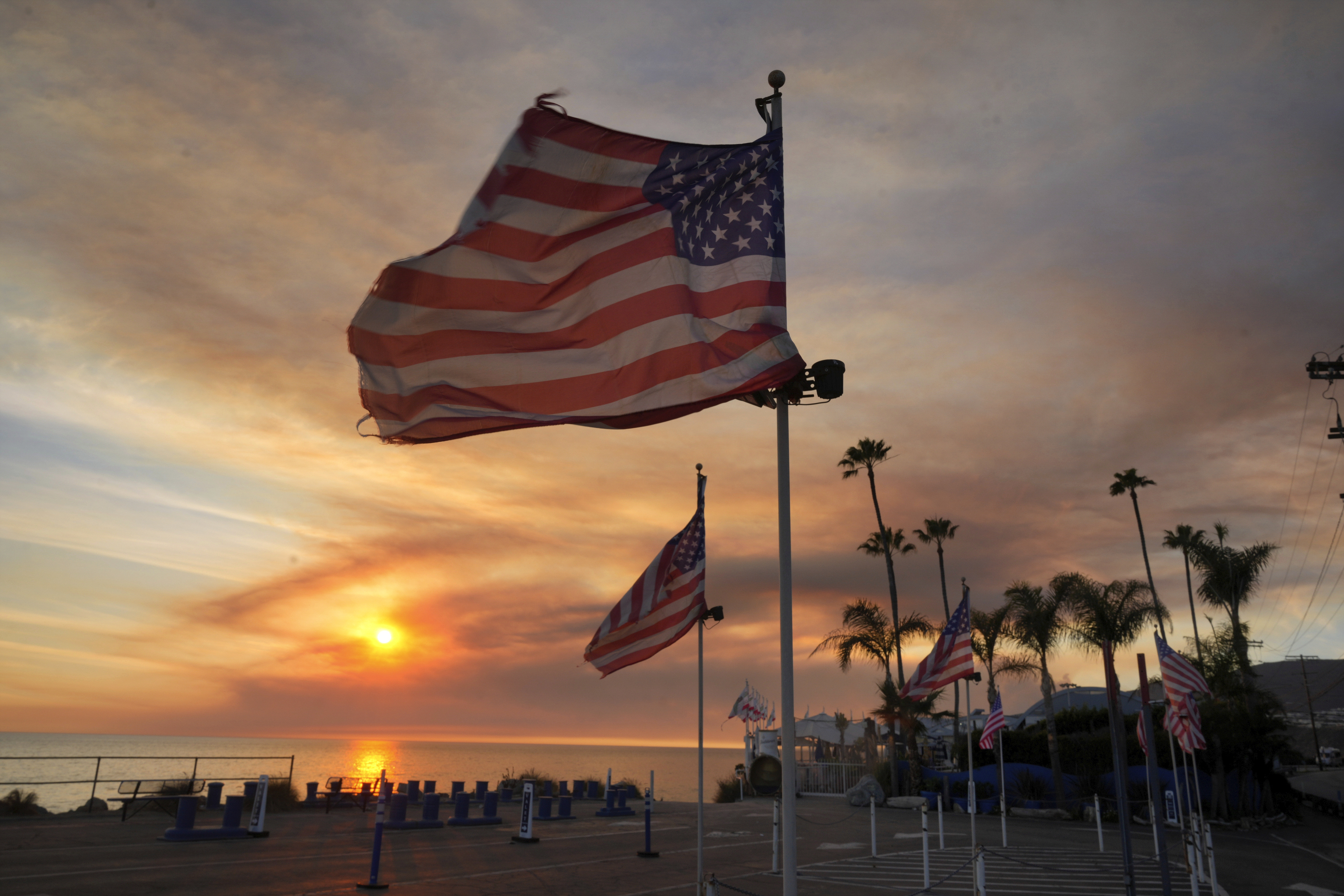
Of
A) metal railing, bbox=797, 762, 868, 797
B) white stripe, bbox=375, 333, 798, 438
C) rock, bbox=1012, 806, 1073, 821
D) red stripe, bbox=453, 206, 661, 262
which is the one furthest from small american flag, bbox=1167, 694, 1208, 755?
metal railing, bbox=797, 762, 868, 797

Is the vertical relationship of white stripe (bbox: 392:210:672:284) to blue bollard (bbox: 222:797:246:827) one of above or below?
above

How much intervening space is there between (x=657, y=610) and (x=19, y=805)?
22651 mm

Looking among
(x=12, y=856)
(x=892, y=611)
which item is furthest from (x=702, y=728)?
(x=892, y=611)

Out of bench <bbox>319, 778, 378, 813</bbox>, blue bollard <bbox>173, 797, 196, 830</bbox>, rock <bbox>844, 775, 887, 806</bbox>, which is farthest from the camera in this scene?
rock <bbox>844, 775, 887, 806</bbox>

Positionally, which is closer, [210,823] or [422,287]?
[422,287]

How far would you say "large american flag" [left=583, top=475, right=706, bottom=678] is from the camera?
13.7m

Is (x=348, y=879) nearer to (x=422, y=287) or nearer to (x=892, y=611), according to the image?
(x=422, y=287)

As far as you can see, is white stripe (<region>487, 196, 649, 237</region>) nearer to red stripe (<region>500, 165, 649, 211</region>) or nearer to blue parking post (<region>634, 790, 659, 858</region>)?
red stripe (<region>500, 165, 649, 211</region>)

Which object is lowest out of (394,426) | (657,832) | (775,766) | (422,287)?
(657,832)

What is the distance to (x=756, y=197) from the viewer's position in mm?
7449

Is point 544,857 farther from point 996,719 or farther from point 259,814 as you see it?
point 996,719

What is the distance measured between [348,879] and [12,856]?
23.3ft

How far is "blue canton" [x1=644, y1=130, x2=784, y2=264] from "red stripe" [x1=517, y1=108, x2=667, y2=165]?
0.47 ft

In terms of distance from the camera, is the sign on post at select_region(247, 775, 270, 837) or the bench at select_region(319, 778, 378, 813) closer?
the sign on post at select_region(247, 775, 270, 837)
